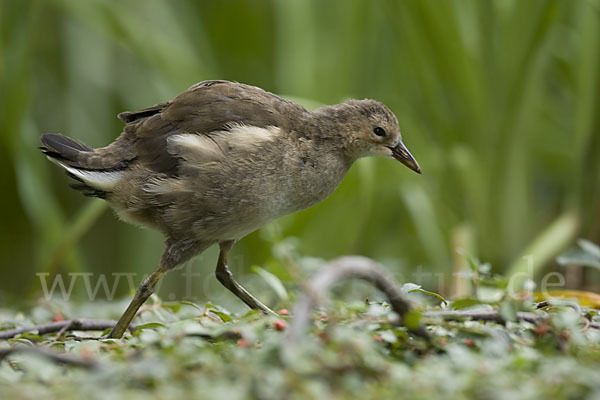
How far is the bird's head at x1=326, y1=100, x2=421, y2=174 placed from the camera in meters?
2.69

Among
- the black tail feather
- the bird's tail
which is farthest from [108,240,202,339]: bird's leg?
the black tail feather

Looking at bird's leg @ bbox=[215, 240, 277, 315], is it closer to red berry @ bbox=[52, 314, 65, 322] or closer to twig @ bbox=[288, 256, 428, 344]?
red berry @ bbox=[52, 314, 65, 322]

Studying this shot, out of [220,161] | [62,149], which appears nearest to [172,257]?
[220,161]

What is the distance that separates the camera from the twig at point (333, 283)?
1.19 metres

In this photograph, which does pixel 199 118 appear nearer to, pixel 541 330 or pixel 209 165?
pixel 209 165

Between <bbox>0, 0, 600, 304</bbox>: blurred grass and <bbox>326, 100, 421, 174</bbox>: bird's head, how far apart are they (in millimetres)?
767

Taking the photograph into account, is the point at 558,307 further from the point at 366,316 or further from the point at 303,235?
the point at 303,235

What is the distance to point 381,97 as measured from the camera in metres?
4.51

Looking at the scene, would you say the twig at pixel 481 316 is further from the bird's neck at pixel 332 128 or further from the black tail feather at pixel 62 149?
the black tail feather at pixel 62 149

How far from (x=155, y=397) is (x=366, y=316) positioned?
626mm

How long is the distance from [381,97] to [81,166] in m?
2.26

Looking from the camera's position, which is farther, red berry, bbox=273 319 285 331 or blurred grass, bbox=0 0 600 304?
blurred grass, bbox=0 0 600 304

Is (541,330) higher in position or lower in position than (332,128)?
lower

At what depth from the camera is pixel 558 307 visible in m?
1.88
